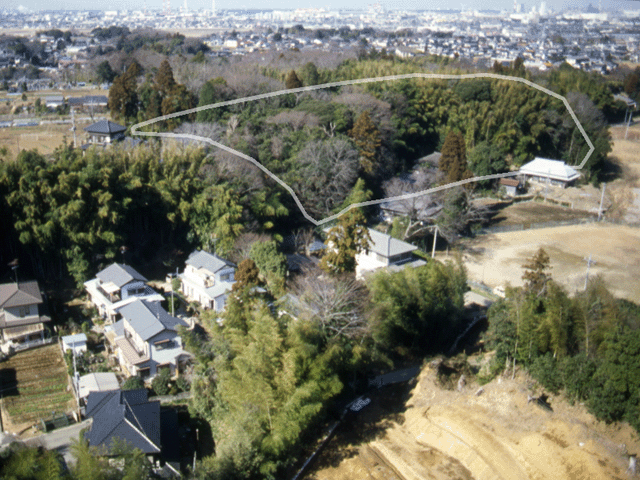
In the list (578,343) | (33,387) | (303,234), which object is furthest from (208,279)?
(578,343)

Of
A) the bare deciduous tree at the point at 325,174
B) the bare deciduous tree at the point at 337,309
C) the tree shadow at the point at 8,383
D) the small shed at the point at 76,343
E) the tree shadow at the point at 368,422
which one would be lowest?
the tree shadow at the point at 368,422

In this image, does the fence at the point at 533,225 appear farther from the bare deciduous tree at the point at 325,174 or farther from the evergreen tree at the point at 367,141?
the bare deciduous tree at the point at 325,174

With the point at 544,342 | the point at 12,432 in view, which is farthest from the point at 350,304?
the point at 12,432

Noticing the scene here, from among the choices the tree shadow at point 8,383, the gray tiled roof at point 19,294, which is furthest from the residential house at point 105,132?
the tree shadow at point 8,383

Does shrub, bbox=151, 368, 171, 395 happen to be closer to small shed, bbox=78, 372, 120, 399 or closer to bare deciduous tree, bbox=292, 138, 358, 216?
small shed, bbox=78, 372, 120, 399

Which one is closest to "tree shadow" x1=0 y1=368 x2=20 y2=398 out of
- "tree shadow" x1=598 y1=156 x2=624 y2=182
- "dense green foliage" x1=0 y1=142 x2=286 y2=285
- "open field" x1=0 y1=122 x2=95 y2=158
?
"dense green foliage" x1=0 y1=142 x2=286 y2=285

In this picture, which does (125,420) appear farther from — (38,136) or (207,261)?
(38,136)
